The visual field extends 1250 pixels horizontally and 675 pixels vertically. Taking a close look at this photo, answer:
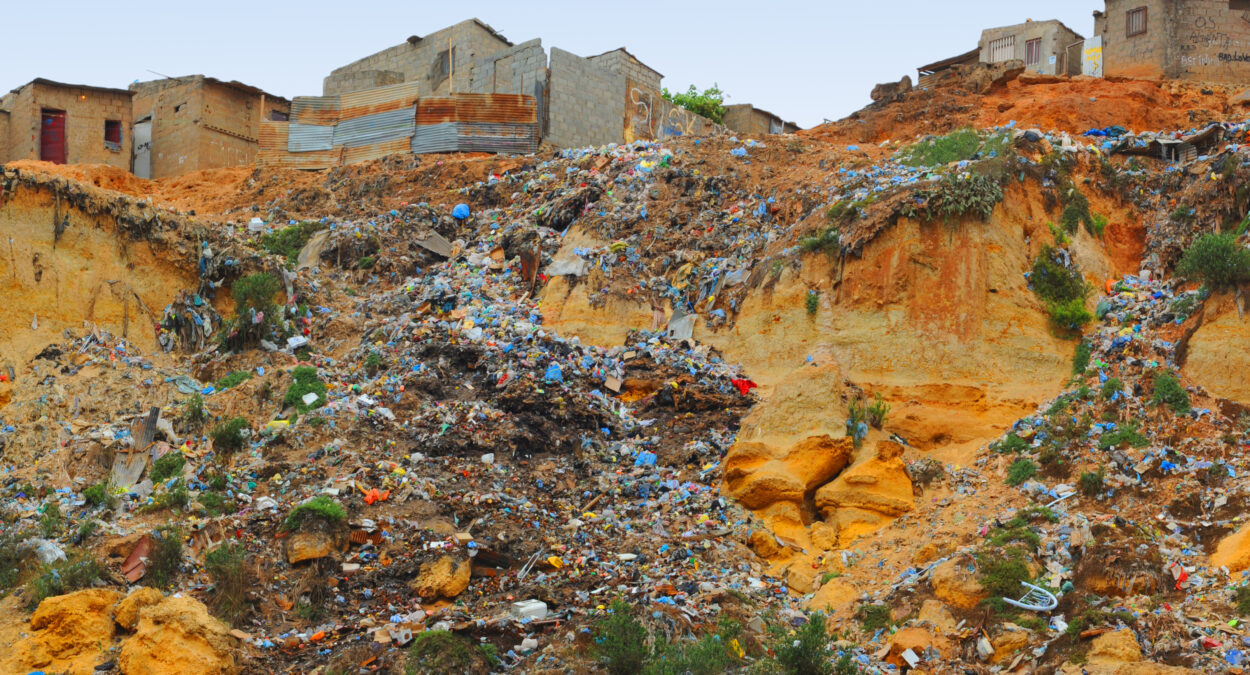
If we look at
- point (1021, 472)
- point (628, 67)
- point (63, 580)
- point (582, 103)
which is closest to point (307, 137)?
point (582, 103)

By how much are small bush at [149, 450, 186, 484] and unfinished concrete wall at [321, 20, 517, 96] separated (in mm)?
11342

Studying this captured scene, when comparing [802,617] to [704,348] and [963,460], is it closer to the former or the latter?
[963,460]

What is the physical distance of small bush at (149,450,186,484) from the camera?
41.8ft

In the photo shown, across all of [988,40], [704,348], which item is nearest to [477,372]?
[704,348]

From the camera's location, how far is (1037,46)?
75.5 feet

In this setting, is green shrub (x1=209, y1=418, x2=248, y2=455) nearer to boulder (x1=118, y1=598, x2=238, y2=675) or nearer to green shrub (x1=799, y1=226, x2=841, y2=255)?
boulder (x1=118, y1=598, x2=238, y2=675)

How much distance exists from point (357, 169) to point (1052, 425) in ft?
43.1

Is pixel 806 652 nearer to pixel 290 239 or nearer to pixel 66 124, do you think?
pixel 290 239

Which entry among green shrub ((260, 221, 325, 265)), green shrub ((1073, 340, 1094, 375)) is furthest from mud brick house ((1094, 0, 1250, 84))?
green shrub ((260, 221, 325, 265))

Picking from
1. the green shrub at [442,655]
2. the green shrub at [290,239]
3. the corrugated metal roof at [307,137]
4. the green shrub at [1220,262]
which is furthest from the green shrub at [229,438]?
the green shrub at [1220,262]

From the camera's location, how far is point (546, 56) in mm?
21406

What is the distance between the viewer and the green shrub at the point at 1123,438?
11.9 meters

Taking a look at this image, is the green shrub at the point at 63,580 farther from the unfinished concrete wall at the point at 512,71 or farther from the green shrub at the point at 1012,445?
the unfinished concrete wall at the point at 512,71

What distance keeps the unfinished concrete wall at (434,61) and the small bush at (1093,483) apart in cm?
1437
